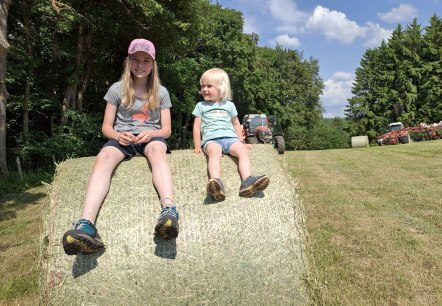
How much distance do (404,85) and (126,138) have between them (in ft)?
166

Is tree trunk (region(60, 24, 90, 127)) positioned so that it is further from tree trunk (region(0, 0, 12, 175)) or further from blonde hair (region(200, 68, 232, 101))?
blonde hair (region(200, 68, 232, 101))

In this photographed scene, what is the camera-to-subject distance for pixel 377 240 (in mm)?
4727

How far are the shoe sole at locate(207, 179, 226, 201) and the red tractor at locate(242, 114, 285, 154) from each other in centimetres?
1308

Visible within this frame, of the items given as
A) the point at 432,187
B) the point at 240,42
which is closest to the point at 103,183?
the point at 432,187

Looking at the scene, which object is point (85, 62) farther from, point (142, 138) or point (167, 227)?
point (167, 227)

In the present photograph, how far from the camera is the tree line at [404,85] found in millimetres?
46594

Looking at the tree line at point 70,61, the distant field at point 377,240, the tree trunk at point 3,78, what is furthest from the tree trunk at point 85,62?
the distant field at point 377,240

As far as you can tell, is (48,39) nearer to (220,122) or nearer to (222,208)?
(220,122)

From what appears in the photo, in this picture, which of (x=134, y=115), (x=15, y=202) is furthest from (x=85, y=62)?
(x=134, y=115)

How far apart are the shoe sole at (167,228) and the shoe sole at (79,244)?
0.44 metres

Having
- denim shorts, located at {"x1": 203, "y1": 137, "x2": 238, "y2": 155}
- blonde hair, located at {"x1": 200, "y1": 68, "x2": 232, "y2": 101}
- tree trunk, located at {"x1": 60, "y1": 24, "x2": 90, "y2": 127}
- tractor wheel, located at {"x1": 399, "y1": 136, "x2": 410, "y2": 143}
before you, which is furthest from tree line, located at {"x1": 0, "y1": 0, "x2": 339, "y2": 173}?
tractor wheel, located at {"x1": 399, "y1": 136, "x2": 410, "y2": 143}

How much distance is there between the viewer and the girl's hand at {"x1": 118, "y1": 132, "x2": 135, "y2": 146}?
3678 mm

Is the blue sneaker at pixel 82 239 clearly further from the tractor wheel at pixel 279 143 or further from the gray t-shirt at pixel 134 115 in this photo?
the tractor wheel at pixel 279 143

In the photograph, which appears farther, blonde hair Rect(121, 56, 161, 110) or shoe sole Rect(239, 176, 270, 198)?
blonde hair Rect(121, 56, 161, 110)
